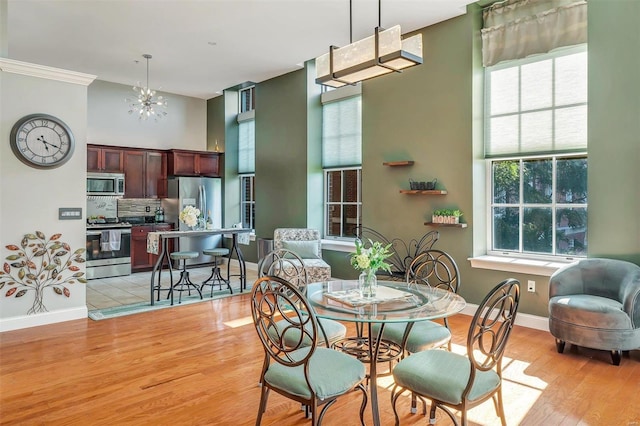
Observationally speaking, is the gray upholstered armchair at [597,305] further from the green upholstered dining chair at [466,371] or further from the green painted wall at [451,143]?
the green upholstered dining chair at [466,371]

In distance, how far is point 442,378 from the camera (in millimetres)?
2057

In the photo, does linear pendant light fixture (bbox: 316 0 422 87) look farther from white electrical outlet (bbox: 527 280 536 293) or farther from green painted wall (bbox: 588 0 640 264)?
white electrical outlet (bbox: 527 280 536 293)

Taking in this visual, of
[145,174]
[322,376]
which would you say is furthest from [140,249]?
[322,376]

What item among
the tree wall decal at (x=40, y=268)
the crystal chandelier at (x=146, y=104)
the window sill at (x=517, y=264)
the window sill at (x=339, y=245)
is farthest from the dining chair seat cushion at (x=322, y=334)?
the crystal chandelier at (x=146, y=104)

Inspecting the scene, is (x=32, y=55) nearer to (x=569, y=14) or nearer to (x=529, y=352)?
(x=569, y=14)

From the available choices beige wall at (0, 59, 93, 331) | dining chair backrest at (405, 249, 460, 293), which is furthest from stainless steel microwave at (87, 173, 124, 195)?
dining chair backrest at (405, 249, 460, 293)

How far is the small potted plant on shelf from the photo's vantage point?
4.77m

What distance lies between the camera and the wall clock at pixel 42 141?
14.0ft

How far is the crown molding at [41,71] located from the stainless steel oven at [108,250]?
9.85 ft

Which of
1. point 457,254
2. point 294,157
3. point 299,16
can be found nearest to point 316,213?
point 294,157

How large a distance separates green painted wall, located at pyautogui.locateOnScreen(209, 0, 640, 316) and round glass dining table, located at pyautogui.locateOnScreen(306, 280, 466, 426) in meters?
2.09

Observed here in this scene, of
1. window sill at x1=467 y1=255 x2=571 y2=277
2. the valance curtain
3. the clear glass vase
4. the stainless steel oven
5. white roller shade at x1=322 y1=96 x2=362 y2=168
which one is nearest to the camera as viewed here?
the clear glass vase

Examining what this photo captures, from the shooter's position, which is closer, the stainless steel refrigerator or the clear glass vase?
the clear glass vase

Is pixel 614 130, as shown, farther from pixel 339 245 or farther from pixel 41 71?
pixel 41 71
